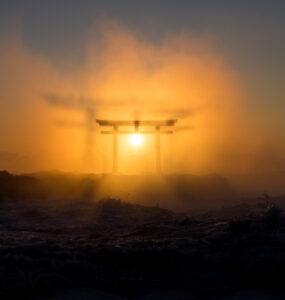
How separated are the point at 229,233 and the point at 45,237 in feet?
12.8

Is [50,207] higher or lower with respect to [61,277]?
higher

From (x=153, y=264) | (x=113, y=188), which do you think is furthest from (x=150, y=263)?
(x=113, y=188)

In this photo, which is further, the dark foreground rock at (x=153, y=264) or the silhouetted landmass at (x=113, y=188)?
the silhouetted landmass at (x=113, y=188)

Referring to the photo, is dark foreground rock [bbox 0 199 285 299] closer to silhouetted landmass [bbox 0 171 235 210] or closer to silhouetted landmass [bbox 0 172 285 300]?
silhouetted landmass [bbox 0 172 285 300]

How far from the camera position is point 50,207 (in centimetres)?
1673

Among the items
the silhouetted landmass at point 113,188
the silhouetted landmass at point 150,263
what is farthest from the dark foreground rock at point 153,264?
the silhouetted landmass at point 113,188

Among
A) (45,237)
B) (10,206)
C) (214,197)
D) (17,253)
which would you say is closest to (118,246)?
(17,253)

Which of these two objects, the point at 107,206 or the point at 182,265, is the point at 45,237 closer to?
the point at 182,265

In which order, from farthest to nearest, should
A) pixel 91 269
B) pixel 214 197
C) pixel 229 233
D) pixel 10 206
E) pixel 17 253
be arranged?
pixel 214 197 → pixel 10 206 → pixel 229 233 → pixel 17 253 → pixel 91 269

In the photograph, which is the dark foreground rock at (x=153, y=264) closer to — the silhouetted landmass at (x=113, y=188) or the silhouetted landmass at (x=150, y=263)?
the silhouetted landmass at (x=150, y=263)

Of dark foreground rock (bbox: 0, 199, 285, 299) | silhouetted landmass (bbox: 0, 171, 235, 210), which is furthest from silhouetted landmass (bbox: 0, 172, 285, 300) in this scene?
silhouetted landmass (bbox: 0, 171, 235, 210)

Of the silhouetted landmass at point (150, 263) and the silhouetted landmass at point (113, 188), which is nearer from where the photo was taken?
the silhouetted landmass at point (150, 263)

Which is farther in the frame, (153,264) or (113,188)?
(113,188)

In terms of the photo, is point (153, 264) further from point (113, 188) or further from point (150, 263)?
point (113, 188)
